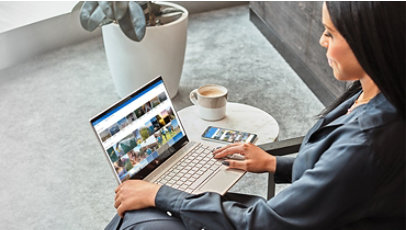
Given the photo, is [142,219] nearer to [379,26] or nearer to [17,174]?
[379,26]

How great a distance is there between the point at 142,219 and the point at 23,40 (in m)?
2.58

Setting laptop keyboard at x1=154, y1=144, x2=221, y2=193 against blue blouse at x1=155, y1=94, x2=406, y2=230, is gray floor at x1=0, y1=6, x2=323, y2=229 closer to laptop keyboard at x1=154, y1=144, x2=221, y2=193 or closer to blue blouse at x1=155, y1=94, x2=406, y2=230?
laptop keyboard at x1=154, y1=144, x2=221, y2=193

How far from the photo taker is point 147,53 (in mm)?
2682

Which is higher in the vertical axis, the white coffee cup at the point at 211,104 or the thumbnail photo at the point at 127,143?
the thumbnail photo at the point at 127,143

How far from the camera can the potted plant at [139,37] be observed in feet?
8.07

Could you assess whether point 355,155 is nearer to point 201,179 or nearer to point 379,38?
point 379,38

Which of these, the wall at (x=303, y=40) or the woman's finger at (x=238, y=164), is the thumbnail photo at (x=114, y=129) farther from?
the wall at (x=303, y=40)

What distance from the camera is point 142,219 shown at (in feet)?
4.26

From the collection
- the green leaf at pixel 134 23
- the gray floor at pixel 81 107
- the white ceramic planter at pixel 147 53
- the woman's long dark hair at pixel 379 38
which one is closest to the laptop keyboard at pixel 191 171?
the woman's long dark hair at pixel 379 38

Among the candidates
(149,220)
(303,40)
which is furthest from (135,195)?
(303,40)

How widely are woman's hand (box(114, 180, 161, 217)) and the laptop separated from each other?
0.05m

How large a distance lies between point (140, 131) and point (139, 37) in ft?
3.64

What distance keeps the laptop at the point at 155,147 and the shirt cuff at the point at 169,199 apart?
0.10m

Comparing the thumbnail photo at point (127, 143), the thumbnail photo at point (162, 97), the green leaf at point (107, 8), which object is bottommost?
the thumbnail photo at point (127, 143)
